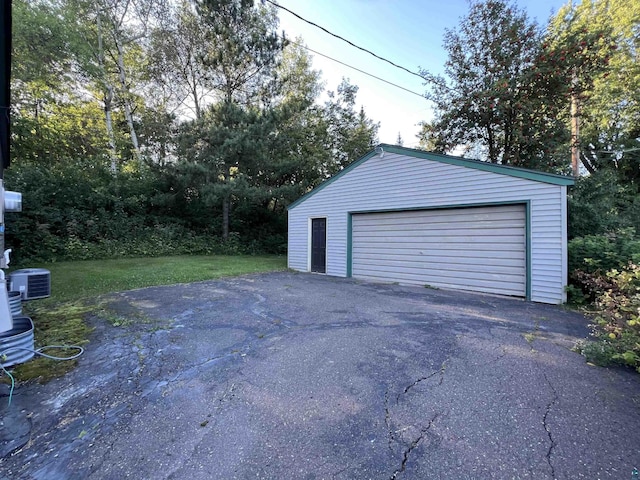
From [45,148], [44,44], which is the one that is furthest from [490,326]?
[44,44]

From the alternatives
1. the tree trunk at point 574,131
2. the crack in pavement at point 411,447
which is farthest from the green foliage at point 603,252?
the tree trunk at point 574,131

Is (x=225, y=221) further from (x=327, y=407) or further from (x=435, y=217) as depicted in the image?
(x=327, y=407)

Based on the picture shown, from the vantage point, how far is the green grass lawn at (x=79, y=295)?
9.00 ft

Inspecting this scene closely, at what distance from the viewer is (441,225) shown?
6.78m

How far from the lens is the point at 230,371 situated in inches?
103

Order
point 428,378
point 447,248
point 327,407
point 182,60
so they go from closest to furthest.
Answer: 1. point 327,407
2. point 428,378
3. point 447,248
4. point 182,60

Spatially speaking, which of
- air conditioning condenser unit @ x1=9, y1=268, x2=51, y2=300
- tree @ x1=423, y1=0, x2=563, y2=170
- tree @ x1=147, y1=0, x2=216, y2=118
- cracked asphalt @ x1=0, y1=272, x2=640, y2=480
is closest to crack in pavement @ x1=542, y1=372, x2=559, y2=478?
cracked asphalt @ x1=0, y1=272, x2=640, y2=480

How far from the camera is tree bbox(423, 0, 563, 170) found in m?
10.8

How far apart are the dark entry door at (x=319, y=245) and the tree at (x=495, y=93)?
796 centimetres

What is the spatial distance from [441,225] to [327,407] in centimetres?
570

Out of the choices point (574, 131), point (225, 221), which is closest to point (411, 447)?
point (225, 221)

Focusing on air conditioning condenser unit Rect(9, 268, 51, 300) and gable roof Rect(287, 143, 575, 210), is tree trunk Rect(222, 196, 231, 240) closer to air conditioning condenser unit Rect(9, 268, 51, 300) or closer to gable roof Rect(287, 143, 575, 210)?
gable roof Rect(287, 143, 575, 210)

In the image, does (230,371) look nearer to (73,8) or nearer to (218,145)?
(218,145)

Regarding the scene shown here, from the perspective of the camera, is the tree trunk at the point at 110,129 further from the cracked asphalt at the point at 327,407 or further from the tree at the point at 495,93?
the tree at the point at 495,93
